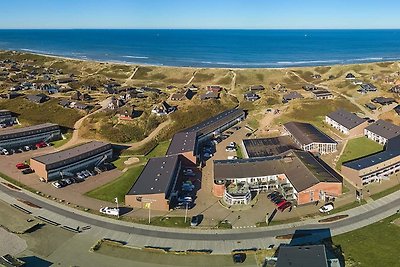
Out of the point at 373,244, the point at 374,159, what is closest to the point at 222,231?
the point at 373,244

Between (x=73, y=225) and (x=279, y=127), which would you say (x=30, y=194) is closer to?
(x=73, y=225)

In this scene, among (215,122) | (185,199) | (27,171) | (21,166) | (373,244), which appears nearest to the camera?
(373,244)

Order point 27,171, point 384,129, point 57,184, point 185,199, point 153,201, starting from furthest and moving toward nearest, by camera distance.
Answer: point 384,129
point 27,171
point 57,184
point 185,199
point 153,201

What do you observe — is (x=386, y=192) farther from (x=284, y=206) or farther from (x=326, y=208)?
(x=284, y=206)

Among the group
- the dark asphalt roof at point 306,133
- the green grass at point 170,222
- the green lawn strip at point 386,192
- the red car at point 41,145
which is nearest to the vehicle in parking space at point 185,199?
the green grass at point 170,222

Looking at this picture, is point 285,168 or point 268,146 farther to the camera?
point 268,146

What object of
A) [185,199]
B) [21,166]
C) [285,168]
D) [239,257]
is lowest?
[239,257]

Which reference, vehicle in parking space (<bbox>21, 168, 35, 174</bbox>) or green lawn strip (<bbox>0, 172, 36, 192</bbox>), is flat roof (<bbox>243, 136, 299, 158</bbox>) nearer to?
green lawn strip (<bbox>0, 172, 36, 192</bbox>)

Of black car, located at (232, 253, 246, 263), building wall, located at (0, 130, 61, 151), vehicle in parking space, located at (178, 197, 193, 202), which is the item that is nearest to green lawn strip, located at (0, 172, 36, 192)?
building wall, located at (0, 130, 61, 151)
